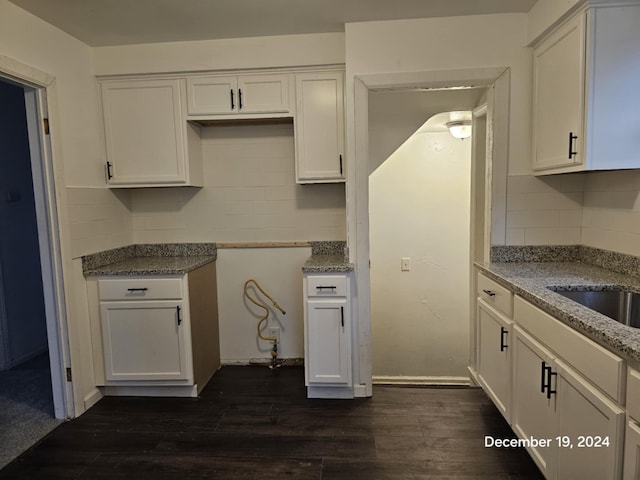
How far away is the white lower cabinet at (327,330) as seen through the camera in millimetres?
2465

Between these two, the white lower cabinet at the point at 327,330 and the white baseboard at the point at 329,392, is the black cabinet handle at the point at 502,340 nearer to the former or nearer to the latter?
the white lower cabinet at the point at 327,330

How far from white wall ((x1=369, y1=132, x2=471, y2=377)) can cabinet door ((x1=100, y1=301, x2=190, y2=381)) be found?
7.77ft

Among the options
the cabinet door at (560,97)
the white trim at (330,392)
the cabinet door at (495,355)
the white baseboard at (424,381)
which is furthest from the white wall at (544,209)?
the white trim at (330,392)

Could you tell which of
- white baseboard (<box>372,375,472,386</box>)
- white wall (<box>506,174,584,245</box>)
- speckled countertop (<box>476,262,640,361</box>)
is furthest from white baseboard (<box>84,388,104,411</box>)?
white wall (<box>506,174,584,245</box>)

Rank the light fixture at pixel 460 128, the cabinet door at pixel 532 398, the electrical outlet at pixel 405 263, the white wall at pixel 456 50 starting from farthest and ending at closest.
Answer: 1. the electrical outlet at pixel 405 263
2. the light fixture at pixel 460 128
3. the white wall at pixel 456 50
4. the cabinet door at pixel 532 398

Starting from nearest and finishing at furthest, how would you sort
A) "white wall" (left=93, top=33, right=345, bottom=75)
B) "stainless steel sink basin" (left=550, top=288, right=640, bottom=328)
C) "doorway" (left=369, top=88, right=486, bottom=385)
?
"stainless steel sink basin" (left=550, top=288, right=640, bottom=328) < "white wall" (left=93, top=33, right=345, bottom=75) < "doorway" (left=369, top=88, right=486, bottom=385)

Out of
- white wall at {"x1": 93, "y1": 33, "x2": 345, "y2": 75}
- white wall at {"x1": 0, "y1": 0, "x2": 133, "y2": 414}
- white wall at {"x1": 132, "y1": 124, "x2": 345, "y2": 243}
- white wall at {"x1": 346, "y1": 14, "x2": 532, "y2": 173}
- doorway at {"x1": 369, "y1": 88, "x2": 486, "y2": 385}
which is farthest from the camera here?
doorway at {"x1": 369, "y1": 88, "x2": 486, "y2": 385}

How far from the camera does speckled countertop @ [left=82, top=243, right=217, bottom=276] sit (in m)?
2.51

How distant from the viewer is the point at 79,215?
8.16ft

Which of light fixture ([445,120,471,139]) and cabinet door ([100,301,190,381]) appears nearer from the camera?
cabinet door ([100,301,190,381])

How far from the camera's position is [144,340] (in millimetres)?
2557

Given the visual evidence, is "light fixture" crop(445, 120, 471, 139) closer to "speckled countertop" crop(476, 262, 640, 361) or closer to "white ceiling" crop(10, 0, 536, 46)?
"white ceiling" crop(10, 0, 536, 46)

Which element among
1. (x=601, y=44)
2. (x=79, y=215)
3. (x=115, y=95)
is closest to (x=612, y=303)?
(x=601, y=44)

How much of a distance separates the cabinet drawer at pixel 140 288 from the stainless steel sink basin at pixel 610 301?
2.14 m
